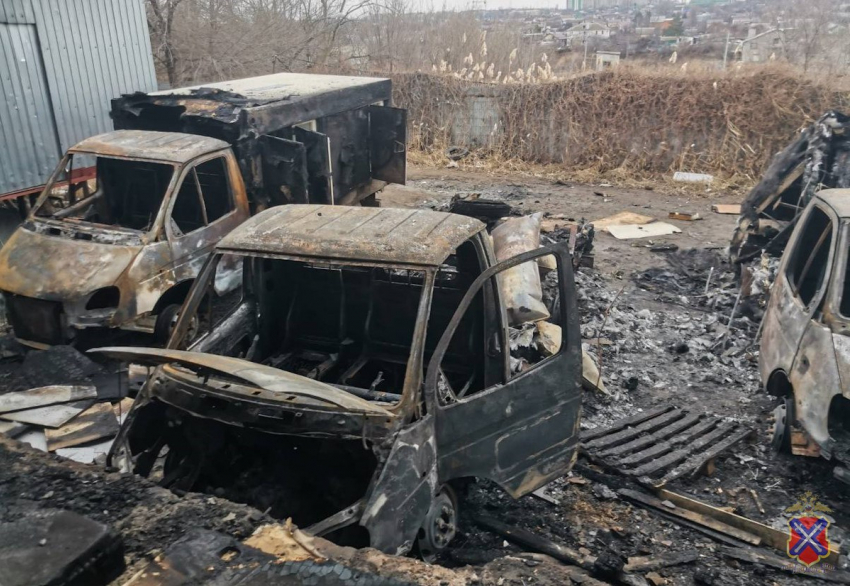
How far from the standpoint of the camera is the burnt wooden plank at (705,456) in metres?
4.75

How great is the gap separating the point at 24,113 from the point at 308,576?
8635mm

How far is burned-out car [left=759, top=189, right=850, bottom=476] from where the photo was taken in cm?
447

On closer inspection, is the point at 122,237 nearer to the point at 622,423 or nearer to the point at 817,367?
the point at 622,423

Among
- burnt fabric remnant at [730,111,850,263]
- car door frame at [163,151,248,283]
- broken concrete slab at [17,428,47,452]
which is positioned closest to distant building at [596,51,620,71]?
burnt fabric remnant at [730,111,850,263]

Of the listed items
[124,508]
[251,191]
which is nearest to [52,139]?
[251,191]

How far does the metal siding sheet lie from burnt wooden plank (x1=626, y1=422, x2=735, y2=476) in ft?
27.6

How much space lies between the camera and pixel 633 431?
5305 millimetres

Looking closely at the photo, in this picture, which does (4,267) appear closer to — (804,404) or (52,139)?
(52,139)

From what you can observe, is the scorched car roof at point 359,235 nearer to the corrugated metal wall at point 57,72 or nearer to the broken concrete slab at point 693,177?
the corrugated metal wall at point 57,72

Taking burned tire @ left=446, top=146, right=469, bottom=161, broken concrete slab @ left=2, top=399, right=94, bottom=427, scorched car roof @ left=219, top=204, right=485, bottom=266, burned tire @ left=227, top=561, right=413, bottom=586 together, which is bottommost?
burned tire @ left=446, top=146, right=469, bottom=161

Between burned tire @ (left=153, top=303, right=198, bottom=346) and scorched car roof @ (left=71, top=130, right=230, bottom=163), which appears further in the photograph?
scorched car roof @ (left=71, top=130, right=230, bottom=163)

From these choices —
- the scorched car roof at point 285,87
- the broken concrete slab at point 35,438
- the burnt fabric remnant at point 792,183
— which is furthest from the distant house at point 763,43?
the broken concrete slab at point 35,438

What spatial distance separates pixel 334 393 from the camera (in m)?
3.21

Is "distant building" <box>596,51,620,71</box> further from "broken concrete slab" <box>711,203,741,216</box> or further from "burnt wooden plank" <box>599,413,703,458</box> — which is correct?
"burnt wooden plank" <box>599,413,703,458</box>
